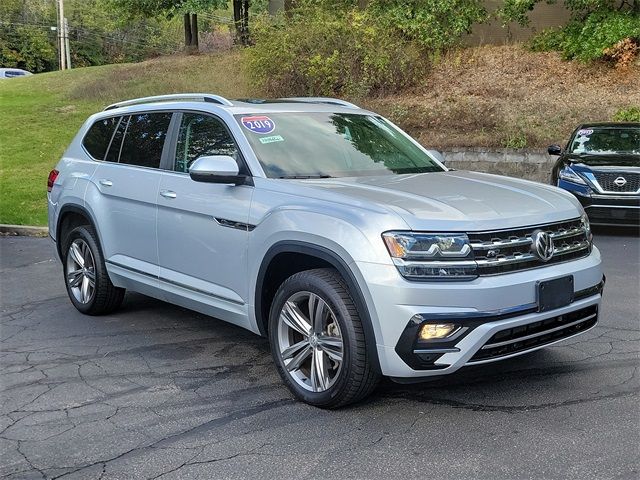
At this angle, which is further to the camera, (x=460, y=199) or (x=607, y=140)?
(x=607, y=140)

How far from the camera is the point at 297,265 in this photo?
455 centimetres

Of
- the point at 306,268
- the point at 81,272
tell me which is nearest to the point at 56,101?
the point at 81,272

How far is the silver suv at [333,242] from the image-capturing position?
3807 millimetres

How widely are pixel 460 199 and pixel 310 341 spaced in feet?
3.94

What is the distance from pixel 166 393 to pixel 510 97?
14.3 meters

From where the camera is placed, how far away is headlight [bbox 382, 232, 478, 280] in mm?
3791

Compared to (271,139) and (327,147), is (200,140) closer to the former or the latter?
(271,139)

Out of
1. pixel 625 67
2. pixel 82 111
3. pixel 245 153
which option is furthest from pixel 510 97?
pixel 245 153

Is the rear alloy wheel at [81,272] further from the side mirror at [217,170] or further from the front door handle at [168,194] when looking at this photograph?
the side mirror at [217,170]

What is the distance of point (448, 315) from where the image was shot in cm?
374

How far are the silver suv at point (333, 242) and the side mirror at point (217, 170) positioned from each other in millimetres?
13

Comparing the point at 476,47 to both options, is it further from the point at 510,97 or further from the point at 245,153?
the point at 245,153

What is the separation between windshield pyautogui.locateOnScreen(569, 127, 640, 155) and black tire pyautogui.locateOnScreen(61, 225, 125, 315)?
26.9ft

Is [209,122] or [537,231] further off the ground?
[209,122]
